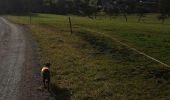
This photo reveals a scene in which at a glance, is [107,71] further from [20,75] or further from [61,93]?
[61,93]

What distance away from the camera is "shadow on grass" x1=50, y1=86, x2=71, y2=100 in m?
14.4

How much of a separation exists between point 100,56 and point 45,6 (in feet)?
419

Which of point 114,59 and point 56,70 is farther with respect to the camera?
point 114,59

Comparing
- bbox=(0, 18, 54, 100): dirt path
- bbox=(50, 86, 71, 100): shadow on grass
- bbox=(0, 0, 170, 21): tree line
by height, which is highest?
bbox=(50, 86, 71, 100): shadow on grass

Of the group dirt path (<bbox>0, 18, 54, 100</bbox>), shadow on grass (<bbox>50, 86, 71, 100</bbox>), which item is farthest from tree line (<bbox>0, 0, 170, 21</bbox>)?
shadow on grass (<bbox>50, 86, 71, 100</bbox>)

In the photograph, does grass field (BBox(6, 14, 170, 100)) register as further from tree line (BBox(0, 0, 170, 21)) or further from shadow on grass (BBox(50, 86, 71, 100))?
tree line (BBox(0, 0, 170, 21))

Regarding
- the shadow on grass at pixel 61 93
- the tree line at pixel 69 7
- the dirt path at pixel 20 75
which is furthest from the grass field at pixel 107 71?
the tree line at pixel 69 7

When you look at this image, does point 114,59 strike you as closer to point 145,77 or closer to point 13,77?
point 145,77

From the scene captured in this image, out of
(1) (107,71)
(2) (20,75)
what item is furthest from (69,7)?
(2) (20,75)

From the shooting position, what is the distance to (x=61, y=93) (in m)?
15.0

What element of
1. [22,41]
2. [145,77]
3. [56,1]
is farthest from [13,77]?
[56,1]

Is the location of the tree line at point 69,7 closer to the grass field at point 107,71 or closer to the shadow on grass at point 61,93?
the grass field at point 107,71

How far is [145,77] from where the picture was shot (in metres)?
17.6

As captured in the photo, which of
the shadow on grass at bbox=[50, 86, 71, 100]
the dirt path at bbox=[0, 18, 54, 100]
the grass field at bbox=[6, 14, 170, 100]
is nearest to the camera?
the shadow on grass at bbox=[50, 86, 71, 100]
